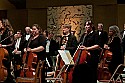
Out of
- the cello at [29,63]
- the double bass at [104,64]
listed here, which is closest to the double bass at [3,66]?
the cello at [29,63]

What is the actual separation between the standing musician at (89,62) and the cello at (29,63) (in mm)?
936

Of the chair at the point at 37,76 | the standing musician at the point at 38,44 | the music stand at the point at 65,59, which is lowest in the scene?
the chair at the point at 37,76

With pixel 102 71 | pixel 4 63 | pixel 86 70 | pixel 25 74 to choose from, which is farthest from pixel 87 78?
pixel 4 63

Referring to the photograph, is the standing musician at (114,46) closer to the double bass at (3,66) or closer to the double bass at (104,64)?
the double bass at (104,64)

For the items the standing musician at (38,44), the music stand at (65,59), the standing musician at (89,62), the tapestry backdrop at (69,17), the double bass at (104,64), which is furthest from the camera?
the tapestry backdrop at (69,17)

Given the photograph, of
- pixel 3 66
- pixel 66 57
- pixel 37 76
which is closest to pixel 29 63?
pixel 37 76

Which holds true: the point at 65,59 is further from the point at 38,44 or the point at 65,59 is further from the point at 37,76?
the point at 38,44

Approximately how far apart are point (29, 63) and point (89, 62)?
48.3 inches

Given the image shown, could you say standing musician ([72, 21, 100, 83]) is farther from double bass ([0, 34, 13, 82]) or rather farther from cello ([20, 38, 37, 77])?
double bass ([0, 34, 13, 82])

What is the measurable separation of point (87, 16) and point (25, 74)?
23.1 feet

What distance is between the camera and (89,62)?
627 centimetres

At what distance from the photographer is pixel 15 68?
27.8 feet

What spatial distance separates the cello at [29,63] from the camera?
6.82 m

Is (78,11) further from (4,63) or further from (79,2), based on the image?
(4,63)
